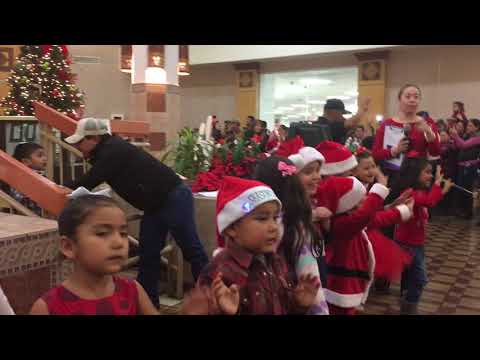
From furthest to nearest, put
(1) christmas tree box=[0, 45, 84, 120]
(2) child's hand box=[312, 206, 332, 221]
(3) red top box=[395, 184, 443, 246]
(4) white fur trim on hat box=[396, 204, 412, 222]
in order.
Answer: (1) christmas tree box=[0, 45, 84, 120] → (3) red top box=[395, 184, 443, 246] → (4) white fur trim on hat box=[396, 204, 412, 222] → (2) child's hand box=[312, 206, 332, 221]

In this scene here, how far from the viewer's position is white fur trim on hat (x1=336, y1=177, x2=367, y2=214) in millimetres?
2473

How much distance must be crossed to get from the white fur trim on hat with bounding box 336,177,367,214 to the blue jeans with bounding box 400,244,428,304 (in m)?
1.11

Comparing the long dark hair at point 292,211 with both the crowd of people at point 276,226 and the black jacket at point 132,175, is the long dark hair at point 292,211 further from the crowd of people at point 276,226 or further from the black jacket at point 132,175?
the black jacket at point 132,175

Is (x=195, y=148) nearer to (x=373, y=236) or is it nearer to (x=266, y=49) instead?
(x=373, y=236)

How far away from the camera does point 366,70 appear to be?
41.4 ft

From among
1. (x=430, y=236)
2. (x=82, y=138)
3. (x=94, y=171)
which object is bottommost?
(x=430, y=236)

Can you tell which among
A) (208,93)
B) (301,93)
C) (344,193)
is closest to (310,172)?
(344,193)

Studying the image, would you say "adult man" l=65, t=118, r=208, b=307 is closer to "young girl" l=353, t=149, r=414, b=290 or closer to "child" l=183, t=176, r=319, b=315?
"young girl" l=353, t=149, r=414, b=290

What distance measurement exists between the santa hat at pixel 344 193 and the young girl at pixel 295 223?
353mm

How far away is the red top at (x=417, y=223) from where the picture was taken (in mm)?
3320

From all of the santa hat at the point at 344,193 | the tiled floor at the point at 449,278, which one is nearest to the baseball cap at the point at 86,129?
the santa hat at the point at 344,193

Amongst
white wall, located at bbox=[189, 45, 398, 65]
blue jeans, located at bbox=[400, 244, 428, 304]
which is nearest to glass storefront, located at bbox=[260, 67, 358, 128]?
white wall, located at bbox=[189, 45, 398, 65]
